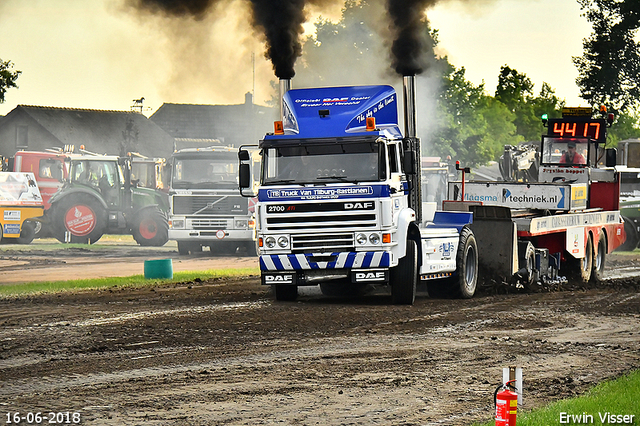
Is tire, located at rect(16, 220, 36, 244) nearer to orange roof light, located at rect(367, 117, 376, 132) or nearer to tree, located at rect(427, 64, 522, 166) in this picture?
orange roof light, located at rect(367, 117, 376, 132)

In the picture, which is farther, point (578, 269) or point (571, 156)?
point (571, 156)

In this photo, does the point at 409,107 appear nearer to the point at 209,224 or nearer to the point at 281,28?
the point at 281,28

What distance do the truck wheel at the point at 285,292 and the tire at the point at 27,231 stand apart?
20.4 m

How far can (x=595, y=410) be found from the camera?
24.8ft

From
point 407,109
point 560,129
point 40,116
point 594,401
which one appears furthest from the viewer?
point 40,116

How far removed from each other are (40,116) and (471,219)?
60.0 metres

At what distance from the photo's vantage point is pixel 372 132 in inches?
585

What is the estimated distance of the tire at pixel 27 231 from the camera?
112 ft

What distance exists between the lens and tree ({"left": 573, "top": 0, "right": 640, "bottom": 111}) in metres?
58.7

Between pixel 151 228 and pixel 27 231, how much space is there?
186 inches

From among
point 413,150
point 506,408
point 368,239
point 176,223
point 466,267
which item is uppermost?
point 413,150

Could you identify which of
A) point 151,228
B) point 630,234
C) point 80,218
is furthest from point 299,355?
point 80,218

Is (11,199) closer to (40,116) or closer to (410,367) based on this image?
(410,367)

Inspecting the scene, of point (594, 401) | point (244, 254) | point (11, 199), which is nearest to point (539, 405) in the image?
point (594, 401)
